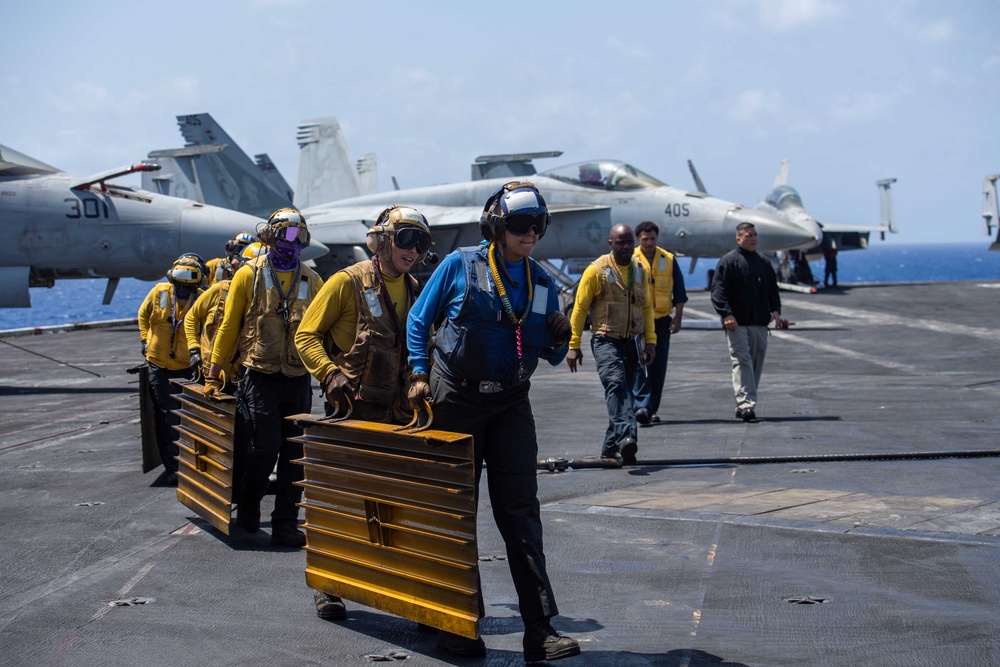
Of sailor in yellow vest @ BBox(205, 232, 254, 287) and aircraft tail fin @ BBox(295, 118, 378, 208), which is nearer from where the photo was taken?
sailor in yellow vest @ BBox(205, 232, 254, 287)

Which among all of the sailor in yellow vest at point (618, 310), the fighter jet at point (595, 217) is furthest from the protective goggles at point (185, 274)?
the fighter jet at point (595, 217)

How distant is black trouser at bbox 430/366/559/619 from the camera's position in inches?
179

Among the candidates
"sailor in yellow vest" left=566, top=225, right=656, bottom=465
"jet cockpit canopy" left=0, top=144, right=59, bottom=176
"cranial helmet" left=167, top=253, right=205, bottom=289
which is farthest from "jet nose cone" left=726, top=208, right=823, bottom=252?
"cranial helmet" left=167, top=253, right=205, bottom=289

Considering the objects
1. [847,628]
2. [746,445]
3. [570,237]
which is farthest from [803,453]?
[570,237]

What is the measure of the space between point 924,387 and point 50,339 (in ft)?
58.7

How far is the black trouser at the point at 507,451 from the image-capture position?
4555 mm

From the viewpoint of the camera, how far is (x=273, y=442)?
6.43 metres

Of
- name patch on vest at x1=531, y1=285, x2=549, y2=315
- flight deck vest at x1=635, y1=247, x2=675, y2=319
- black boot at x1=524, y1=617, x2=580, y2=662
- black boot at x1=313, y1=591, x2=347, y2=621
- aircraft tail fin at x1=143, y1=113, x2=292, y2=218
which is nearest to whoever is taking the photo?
black boot at x1=524, y1=617, x2=580, y2=662

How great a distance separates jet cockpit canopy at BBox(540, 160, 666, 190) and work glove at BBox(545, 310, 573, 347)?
1874cm

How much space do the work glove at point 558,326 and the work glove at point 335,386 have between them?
3.33 ft

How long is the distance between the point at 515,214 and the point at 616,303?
4584 mm

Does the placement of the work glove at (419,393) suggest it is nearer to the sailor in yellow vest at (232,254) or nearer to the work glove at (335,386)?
the work glove at (335,386)

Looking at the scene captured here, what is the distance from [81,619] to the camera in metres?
5.02

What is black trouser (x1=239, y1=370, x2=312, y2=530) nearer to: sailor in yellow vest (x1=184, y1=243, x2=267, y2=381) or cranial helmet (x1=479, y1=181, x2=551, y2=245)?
sailor in yellow vest (x1=184, y1=243, x2=267, y2=381)
